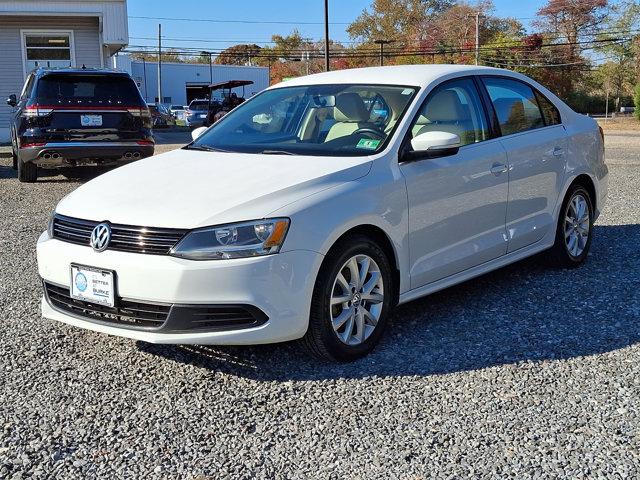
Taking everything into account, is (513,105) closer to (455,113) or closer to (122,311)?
(455,113)

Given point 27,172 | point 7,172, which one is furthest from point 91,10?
point 27,172

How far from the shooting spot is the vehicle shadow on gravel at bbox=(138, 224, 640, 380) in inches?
162

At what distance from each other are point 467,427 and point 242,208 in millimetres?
1480

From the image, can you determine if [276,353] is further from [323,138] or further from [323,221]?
[323,138]

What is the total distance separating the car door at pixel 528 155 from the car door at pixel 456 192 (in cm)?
16

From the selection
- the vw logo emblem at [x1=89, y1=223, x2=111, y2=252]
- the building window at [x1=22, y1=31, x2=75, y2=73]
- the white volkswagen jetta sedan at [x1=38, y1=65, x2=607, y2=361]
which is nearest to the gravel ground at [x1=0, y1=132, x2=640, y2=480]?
the white volkswagen jetta sedan at [x1=38, y1=65, x2=607, y2=361]

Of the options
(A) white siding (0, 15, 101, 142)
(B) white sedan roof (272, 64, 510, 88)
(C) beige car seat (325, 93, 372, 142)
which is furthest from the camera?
(A) white siding (0, 15, 101, 142)

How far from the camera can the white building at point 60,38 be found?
66.3 feet

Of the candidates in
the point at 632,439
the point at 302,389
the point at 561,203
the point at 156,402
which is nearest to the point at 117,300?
the point at 156,402

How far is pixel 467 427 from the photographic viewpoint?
3.38 metres

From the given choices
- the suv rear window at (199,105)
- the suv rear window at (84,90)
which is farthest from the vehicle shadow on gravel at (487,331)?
the suv rear window at (199,105)

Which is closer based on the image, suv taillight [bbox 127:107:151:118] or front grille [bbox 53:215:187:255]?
front grille [bbox 53:215:187:255]

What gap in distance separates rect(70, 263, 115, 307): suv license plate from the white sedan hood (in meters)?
0.27

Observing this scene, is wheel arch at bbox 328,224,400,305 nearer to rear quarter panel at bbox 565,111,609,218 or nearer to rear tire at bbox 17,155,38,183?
rear quarter panel at bbox 565,111,609,218
